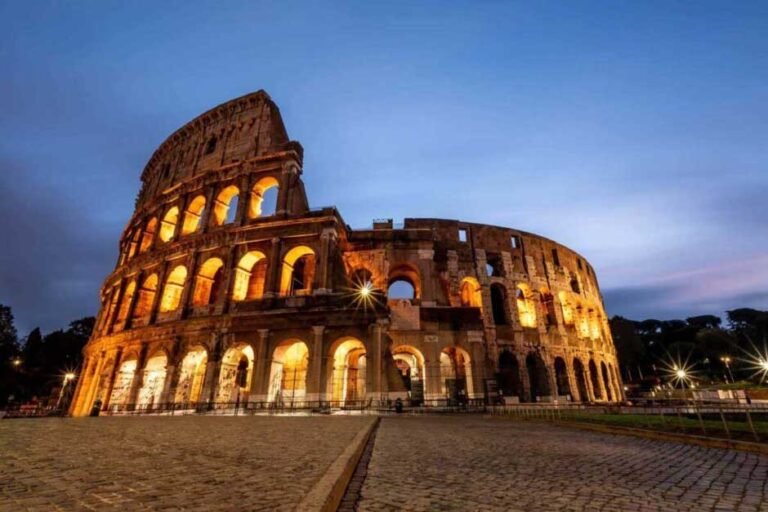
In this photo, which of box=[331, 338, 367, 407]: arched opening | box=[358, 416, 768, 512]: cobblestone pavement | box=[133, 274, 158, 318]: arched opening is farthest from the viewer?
box=[133, 274, 158, 318]: arched opening

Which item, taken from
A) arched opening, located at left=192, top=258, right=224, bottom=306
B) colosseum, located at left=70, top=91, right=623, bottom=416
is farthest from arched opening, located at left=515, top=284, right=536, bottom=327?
arched opening, located at left=192, top=258, right=224, bottom=306

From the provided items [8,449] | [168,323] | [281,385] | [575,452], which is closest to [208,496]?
[8,449]

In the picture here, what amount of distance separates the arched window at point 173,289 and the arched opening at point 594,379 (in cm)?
3192

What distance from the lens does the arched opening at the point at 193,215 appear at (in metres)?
26.3

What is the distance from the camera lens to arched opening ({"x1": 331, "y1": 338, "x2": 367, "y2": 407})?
19.5 m

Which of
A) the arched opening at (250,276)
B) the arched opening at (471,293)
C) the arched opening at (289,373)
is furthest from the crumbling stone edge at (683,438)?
the arched opening at (250,276)

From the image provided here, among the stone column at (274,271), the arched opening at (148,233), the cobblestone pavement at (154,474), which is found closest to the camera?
the cobblestone pavement at (154,474)

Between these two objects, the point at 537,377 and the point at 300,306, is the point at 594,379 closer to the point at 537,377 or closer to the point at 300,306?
the point at 537,377

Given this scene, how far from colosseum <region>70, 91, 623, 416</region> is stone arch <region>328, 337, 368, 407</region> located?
0.37 ft

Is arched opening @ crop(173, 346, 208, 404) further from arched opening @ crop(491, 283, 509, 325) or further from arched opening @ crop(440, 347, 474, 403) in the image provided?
arched opening @ crop(491, 283, 509, 325)

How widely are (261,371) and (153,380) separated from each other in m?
8.83

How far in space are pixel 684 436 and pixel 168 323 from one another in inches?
942

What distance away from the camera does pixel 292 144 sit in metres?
24.7

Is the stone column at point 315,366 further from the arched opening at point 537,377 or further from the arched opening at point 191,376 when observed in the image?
the arched opening at point 537,377
